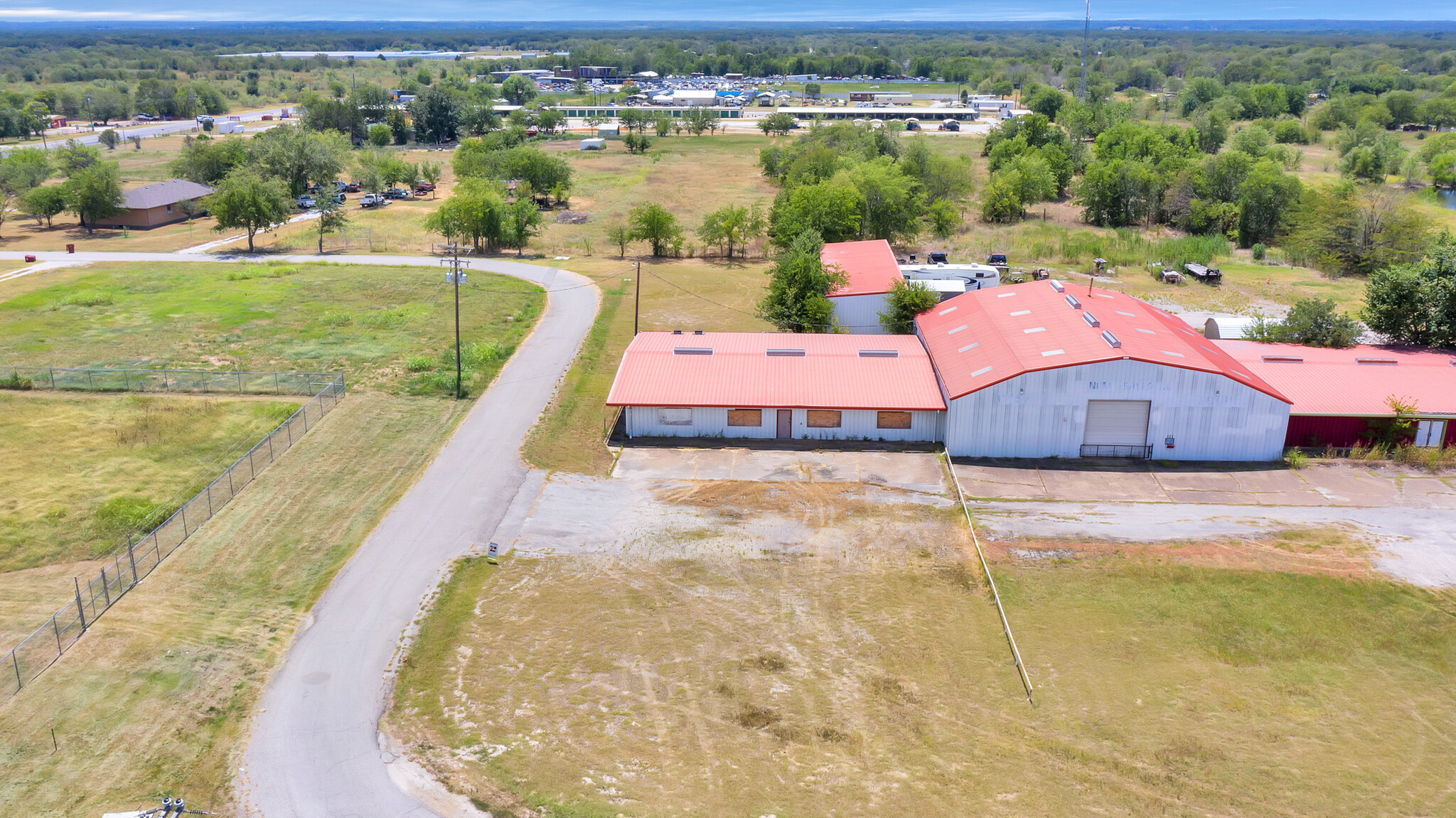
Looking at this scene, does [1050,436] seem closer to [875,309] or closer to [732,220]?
[875,309]

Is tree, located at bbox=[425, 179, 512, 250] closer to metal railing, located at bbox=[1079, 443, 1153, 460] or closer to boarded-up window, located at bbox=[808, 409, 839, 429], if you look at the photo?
boarded-up window, located at bbox=[808, 409, 839, 429]

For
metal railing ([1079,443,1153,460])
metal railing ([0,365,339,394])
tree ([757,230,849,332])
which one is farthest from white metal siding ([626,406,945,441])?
metal railing ([0,365,339,394])

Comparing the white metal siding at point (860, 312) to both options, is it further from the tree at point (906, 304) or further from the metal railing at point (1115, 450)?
the metal railing at point (1115, 450)

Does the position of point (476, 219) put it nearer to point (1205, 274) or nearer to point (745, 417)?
point (745, 417)

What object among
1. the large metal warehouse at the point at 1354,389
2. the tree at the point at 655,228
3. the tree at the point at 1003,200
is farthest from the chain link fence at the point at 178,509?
the tree at the point at 1003,200

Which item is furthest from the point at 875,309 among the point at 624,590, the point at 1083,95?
the point at 1083,95

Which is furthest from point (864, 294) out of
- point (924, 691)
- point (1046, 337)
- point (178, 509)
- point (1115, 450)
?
point (178, 509)
